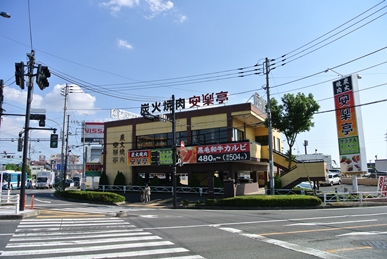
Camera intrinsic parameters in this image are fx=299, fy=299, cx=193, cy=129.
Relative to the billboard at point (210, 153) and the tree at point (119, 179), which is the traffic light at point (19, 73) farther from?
the tree at point (119, 179)

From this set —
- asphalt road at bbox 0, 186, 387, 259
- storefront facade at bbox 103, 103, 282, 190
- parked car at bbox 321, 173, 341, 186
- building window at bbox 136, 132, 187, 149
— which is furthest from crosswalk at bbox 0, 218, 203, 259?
parked car at bbox 321, 173, 341, 186

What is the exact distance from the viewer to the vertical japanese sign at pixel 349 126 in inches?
907

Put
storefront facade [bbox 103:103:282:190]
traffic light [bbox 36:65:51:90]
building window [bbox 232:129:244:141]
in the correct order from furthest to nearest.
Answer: building window [bbox 232:129:244:141], storefront facade [bbox 103:103:282:190], traffic light [bbox 36:65:51:90]

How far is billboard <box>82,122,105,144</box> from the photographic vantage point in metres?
63.4

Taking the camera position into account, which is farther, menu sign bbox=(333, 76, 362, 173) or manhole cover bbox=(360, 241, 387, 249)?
menu sign bbox=(333, 76, 362, 173)

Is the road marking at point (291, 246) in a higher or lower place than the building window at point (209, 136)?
lower

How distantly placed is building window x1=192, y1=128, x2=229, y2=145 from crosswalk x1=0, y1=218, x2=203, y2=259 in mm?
20733

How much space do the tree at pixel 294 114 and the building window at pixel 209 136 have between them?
4908 mm

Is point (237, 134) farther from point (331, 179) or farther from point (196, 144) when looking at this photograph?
point (331, 179)

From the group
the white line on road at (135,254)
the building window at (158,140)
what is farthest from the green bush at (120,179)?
the white line on road at (135,254)

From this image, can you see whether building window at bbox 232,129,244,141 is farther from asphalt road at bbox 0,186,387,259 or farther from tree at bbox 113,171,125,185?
asphalt road at bbox 0,186,387,259

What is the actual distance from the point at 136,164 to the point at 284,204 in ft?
61.7

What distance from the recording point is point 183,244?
28.6 feet

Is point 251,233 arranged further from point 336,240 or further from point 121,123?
point 121,123
